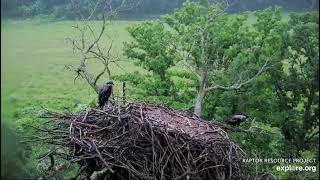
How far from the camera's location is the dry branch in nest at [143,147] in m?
4.89

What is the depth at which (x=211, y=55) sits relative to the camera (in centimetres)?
1328

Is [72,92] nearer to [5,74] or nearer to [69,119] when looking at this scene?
[69,119]

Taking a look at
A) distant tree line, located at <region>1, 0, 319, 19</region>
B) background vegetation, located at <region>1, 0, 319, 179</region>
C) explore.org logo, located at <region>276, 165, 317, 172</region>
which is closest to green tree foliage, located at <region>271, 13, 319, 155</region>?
background vegetation, located at <region>1, 0, 319, 179</region>

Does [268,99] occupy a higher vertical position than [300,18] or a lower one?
lower

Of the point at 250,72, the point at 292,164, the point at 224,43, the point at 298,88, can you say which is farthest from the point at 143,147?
the point at 224,43

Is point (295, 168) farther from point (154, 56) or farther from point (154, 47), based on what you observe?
point (154, 56)

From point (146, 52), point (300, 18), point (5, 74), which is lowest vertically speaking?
point (146, 52)

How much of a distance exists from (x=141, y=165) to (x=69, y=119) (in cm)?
146

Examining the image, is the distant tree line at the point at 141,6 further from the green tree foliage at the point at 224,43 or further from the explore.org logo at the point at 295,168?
the explore.org logo at the point at 295,168

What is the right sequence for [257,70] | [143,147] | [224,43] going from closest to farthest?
[143,147]
[257,70]
[224,43]

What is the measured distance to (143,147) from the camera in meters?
5.08

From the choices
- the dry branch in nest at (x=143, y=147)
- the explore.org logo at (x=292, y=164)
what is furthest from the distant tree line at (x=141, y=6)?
the dry branch in nest at (x=143, y=147)

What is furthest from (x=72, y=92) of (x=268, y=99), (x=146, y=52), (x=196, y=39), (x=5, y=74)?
(x=5, y=74)

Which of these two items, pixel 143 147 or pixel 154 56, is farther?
pixel 154 56
